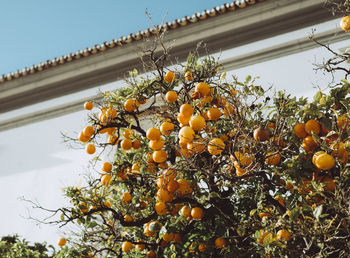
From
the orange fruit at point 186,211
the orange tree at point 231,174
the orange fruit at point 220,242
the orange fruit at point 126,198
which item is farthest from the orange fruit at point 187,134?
the orange fruit at point 126,198

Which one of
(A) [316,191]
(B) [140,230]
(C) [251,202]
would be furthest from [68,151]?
(A) [316,191]

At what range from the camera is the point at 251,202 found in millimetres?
1958

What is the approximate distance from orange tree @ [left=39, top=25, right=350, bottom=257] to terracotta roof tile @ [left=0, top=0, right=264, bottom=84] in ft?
8.86

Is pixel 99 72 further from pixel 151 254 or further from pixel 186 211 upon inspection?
pixel 186 211

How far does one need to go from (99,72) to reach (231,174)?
4584 millimetres

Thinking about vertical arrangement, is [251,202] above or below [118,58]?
below

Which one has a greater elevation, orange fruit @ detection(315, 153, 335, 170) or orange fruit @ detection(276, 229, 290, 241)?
orange fruit @ detection(315, 153, 335, 170)

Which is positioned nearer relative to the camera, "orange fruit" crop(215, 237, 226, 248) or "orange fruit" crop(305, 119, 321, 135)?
"orange fruit" crop(305, 119, 321, 135)

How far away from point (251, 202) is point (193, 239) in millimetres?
409

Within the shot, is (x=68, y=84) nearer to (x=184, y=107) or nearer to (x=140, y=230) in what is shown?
(x=140, y=230)

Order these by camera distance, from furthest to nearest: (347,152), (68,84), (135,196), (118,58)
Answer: (68,84) < (118,58) < (135,196) < (347,152)

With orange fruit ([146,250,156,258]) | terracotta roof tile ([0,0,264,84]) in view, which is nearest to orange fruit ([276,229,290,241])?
orange fruit ([146,250,156,258])

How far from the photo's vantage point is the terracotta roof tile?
16.0 ft

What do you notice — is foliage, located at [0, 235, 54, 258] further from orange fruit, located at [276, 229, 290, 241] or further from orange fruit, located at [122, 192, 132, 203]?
orange fruit, located at [276, 229, 290, 241]
